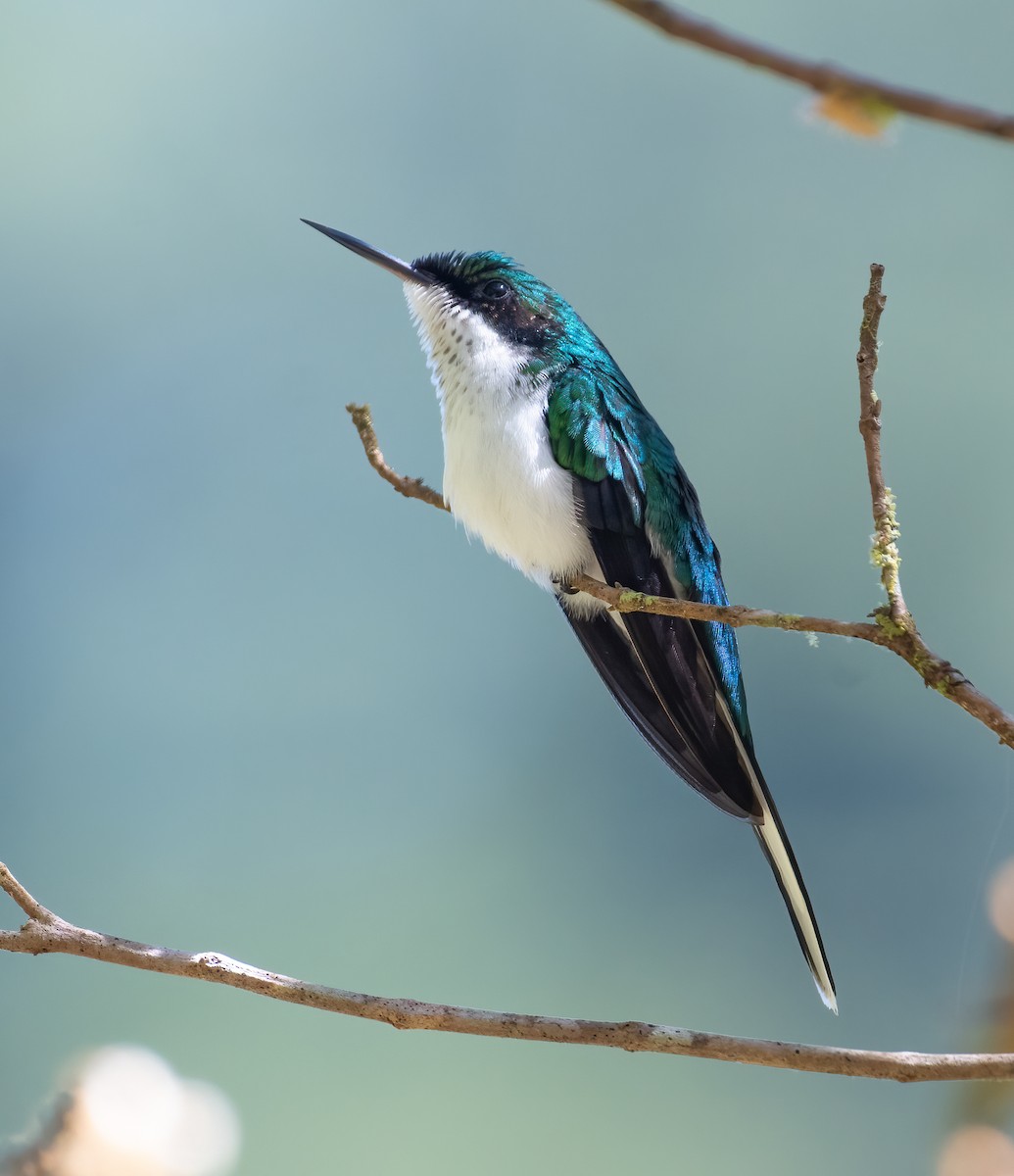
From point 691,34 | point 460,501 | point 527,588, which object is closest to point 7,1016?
point 527,588

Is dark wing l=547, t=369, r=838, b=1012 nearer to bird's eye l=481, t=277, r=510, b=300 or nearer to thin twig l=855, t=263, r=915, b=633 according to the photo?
bird's eye l=481, t=277, r=510, b=300

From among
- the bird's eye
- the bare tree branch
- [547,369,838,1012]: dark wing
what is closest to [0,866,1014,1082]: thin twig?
[547,369,838,1012]: dark wing

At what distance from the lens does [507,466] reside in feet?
4.83

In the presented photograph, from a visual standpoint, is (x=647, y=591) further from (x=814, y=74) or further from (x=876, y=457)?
(x=814, y=74)

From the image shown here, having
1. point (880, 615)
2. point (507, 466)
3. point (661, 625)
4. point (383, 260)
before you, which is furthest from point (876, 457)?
point (383, 260)

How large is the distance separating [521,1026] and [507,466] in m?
0.68

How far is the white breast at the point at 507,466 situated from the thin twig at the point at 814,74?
1.04m

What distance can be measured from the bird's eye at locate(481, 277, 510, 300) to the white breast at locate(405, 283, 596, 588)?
0.09 metres

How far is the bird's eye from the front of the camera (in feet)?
5.42

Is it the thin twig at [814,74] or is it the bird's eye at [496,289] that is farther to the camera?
the bird's eye at [496,289]

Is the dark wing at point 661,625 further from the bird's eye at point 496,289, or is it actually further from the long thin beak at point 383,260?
the long thin beak at point 383,260

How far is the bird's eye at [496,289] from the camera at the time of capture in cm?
165

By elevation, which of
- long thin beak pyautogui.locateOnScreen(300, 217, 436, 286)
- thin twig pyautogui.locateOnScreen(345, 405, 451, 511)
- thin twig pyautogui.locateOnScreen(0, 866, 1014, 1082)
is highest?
long thin beak pyautogui.locateOnScreen(300, 217, 436, 286)

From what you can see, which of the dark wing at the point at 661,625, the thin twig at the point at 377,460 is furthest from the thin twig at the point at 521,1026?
the thin twig at the point at 377,460
